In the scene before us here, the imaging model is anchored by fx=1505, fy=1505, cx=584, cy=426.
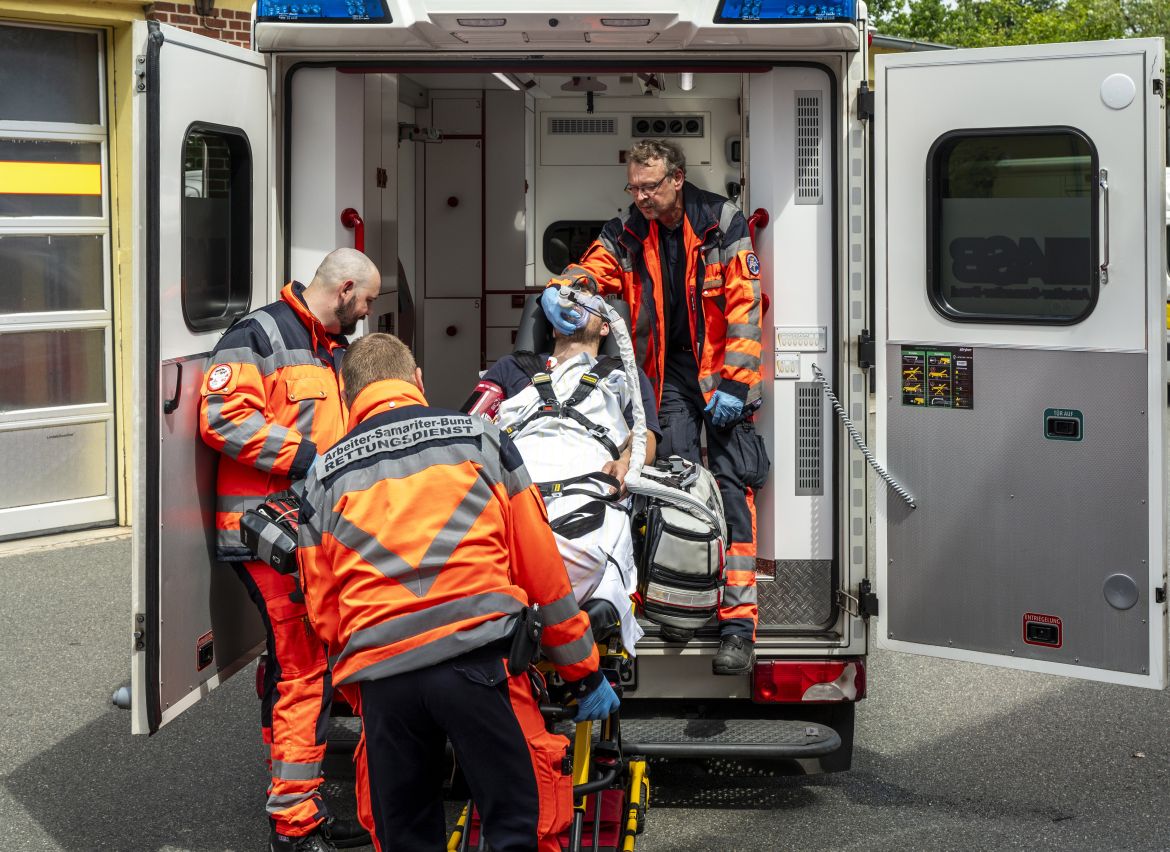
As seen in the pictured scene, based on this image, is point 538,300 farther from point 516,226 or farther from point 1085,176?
point 516,226

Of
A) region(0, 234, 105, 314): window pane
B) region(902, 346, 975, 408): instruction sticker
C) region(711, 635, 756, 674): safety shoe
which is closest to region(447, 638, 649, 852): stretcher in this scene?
region(711, 635, 756, 674): safety shoe

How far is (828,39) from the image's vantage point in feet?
15.6

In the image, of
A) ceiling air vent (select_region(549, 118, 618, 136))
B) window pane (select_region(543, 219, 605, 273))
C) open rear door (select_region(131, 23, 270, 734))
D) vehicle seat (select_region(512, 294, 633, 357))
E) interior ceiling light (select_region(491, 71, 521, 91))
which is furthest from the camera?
interior ceiling light (select_region(491, 71, 521, 91))

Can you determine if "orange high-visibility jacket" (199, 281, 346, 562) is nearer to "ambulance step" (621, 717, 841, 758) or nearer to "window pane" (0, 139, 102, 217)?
"ambulance step" (621, 717, 841, 758)

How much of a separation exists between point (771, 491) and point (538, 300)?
3.39ft

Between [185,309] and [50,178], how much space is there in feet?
16.7

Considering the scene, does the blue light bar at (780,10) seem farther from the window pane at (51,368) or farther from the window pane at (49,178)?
the window pane at (51,368)

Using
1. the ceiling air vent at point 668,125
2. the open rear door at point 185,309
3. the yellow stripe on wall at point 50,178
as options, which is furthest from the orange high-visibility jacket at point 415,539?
the yellow stripe on wall at point 50,178

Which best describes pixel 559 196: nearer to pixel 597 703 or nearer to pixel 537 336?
pixel 537 336

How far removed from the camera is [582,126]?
7.73m

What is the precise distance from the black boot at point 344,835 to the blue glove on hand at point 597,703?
40.0 inches

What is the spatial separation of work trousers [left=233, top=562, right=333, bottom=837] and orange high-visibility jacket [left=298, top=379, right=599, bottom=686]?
1.01 metres

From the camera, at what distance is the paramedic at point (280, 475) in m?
4.53

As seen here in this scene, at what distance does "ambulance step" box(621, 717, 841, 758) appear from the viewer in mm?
4707
